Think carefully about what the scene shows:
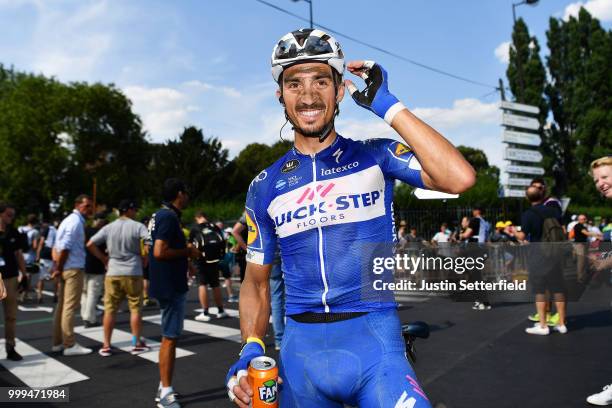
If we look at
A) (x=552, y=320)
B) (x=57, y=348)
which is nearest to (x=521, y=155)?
(x=552, y=320)

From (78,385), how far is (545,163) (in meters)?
41.6

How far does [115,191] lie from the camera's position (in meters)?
53.1

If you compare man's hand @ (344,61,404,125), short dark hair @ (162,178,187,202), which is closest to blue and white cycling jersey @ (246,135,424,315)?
man's hand @ (344,61,404,125)

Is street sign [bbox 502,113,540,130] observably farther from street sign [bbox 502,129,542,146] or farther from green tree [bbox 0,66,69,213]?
green tree [bbox 0,66,69,213]

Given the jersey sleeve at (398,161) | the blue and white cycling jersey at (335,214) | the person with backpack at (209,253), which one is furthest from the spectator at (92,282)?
the jersey sleeve at (398,161)

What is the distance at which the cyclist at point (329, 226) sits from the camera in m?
2.20

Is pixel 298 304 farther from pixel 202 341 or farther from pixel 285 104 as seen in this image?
pixel 202 341

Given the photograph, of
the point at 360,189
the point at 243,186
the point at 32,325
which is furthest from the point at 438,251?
the point at 243,186

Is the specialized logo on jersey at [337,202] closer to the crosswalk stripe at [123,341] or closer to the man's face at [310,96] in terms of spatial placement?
the man's face at [310,96]

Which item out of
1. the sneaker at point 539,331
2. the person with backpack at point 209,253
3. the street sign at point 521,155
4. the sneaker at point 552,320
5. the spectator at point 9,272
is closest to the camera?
the spectator at point 9,272

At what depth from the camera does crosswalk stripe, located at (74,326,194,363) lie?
7785 mm

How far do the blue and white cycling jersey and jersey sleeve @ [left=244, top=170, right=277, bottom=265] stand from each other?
3cm

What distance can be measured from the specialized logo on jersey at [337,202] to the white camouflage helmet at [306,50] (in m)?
0.58

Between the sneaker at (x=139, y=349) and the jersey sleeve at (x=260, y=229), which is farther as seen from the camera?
the sneaker at (x=139, y=349)
